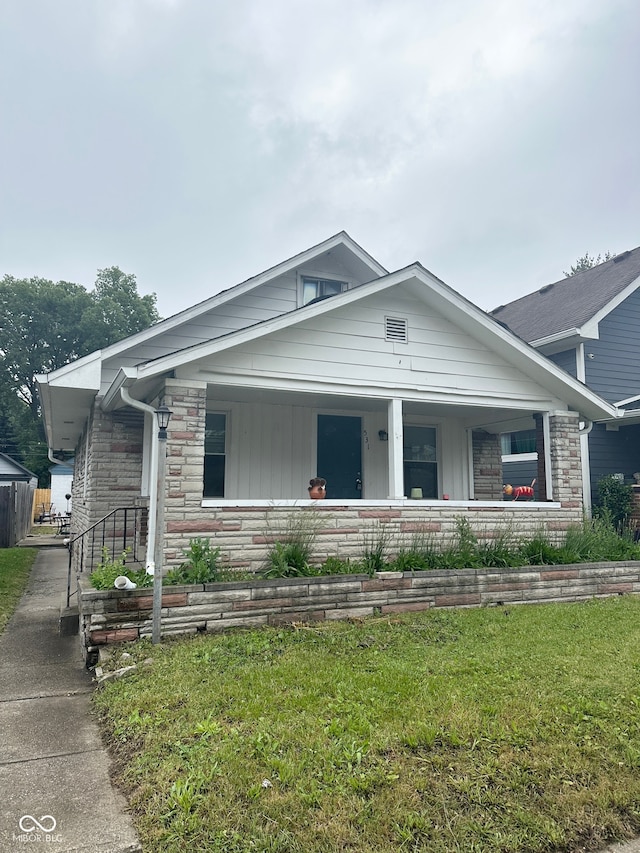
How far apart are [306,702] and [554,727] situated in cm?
158

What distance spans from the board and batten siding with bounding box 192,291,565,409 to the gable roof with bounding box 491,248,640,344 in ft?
15.6

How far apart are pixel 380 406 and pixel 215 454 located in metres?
2.88

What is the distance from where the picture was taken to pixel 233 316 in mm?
9648

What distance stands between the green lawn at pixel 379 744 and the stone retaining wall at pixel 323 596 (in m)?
0.42

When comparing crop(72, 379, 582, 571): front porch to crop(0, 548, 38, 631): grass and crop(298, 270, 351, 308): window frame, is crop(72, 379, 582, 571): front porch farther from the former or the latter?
crop(298, 270, 351, 308): window frame

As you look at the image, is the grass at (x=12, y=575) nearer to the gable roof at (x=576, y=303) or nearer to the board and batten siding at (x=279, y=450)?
the board and batten siding at (x=279, y=450)

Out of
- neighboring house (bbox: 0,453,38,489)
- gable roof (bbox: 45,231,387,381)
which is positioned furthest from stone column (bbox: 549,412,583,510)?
neighboring house (bbox: 0,453,38,489)

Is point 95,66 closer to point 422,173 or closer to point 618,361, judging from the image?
point 422,173

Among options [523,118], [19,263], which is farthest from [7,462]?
[523,118]

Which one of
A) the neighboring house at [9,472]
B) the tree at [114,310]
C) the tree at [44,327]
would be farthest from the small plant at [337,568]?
the tree at [114,310]

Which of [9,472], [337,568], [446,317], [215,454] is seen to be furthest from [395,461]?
[9,472]

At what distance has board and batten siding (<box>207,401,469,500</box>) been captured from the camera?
9.36 m

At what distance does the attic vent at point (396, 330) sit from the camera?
7895 mm

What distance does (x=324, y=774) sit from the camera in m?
2.96
